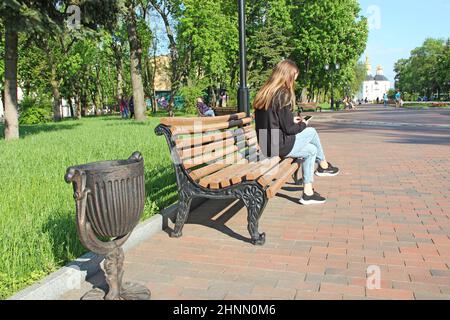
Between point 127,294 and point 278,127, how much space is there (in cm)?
267

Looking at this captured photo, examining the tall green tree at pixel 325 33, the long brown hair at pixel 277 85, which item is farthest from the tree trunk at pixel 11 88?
the tall green tree at pixel 325 33

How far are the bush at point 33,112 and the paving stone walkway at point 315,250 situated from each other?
2430cm

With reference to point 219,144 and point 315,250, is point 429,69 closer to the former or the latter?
point 219,144

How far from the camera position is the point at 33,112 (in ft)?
88.2

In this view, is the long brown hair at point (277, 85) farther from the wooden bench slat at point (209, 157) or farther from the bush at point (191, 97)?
the bush at point (191, 97)

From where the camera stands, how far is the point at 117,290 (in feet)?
9.25

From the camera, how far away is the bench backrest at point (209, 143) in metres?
3.96

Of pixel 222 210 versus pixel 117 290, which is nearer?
pixel 117 290

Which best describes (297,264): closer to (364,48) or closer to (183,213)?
(183,213)

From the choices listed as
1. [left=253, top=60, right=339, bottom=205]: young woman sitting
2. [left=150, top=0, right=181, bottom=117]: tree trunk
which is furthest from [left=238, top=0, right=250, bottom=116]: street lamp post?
[left=150, top=0, right=181, bottom=117]: tree trunk

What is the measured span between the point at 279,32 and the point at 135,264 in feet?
115

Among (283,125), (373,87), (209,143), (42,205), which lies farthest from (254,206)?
(373,87)

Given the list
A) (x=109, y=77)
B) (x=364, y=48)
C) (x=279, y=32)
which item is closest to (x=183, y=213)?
(x=279, y=32)

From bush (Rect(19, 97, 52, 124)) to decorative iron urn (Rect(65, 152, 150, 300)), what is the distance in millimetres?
26287
